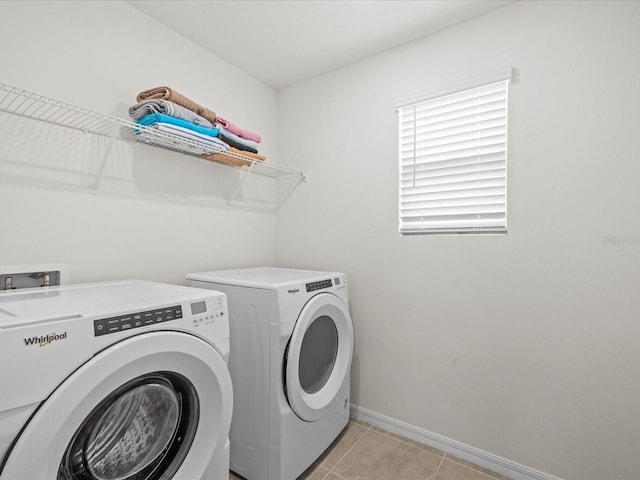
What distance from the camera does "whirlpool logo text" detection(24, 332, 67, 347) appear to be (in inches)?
28.1

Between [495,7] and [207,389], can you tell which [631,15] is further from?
[207,389]

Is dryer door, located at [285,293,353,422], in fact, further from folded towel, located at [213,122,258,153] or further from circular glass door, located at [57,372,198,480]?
folded towel, located at [213,122,258,153]

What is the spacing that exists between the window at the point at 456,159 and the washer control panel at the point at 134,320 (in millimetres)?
1363

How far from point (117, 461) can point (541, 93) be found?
87.5 inches

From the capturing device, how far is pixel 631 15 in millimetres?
1330

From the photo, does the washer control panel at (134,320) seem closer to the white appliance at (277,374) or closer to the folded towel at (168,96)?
the white appliance at (277,374)

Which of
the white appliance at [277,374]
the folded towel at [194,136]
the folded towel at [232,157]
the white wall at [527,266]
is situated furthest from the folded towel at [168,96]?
the white wall at [527,266]

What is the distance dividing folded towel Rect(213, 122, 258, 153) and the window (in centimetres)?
91

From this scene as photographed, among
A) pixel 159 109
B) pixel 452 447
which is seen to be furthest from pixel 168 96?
pixel 452 447

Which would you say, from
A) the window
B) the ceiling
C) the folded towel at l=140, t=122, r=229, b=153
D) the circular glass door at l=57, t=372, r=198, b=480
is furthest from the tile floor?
the ceiling

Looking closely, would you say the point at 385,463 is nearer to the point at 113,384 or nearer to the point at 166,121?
the point at 113,384

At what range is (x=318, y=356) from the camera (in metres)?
1.74

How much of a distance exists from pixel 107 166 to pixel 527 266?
6.86 feet

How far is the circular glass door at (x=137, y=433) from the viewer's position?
0.89 m
